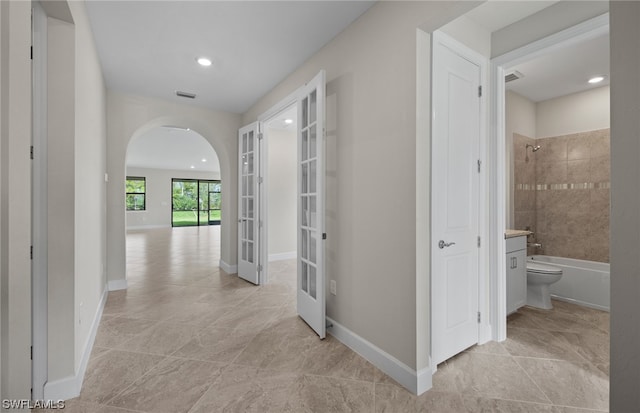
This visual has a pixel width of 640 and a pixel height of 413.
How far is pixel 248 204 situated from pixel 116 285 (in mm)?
2011

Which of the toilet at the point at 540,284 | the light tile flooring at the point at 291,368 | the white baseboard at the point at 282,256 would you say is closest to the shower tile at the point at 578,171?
the toilet at the point at 540,284

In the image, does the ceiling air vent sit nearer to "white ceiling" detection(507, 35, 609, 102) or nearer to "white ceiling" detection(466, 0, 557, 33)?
"white ceiling" detection(507, 35, 609, 102)

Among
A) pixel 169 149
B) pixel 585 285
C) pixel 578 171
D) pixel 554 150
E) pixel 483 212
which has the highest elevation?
pixel 169 149

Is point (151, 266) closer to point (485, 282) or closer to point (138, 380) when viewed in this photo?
point (138, 380)

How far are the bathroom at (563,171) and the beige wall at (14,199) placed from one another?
4007 mm

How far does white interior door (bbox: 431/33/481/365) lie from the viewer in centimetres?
202

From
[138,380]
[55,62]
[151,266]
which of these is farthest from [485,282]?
[151,266]

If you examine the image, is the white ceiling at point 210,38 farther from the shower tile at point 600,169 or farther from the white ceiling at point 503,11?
the shower tile at point 600,169

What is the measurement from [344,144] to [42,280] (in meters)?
2.18

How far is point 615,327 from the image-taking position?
2.54 ft

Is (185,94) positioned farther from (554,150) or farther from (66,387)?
(554,150)

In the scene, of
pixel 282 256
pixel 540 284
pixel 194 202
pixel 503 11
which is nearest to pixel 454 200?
pixel 503 11

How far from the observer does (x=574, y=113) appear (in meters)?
3.92

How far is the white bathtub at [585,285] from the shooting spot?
318 cm
